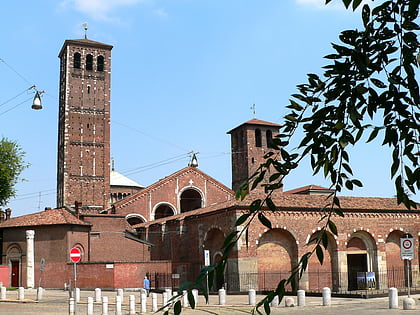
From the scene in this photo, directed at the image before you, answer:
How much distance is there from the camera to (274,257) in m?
32.7

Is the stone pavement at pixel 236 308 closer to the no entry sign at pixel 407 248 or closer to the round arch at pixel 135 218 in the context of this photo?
the no entry sign at pixel 407 248

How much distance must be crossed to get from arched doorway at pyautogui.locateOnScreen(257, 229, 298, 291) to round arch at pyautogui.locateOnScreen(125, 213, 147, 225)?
2110 cm

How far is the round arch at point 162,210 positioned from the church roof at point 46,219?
39.5 ft

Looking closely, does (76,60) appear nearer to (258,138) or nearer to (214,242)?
(258,138)

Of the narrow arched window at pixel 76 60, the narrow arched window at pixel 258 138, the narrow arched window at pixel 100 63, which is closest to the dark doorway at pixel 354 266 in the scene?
the narrow arched window at pixel 258 138

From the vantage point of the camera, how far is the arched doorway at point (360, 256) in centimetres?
3503

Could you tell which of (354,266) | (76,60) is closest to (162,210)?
(76,60)

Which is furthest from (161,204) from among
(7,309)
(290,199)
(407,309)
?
(407,309)

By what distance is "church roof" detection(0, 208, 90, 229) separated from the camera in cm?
3984

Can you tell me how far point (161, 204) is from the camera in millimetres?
53094

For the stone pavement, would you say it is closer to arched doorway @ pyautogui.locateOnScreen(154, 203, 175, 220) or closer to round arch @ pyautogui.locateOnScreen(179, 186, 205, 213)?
arched doorway @ pyautogui.locateOnScreen(154, 203, 175, 220)

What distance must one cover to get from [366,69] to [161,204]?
50.8 m

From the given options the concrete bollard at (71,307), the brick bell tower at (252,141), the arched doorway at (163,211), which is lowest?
the concrete bollard at (71,307)

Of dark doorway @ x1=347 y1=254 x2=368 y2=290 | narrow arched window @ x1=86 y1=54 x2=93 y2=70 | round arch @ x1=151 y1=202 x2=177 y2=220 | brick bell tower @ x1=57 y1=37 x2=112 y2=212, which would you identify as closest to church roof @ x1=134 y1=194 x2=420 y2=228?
dark doorway @ x1=347 y1=254 x2=368 y2=290
